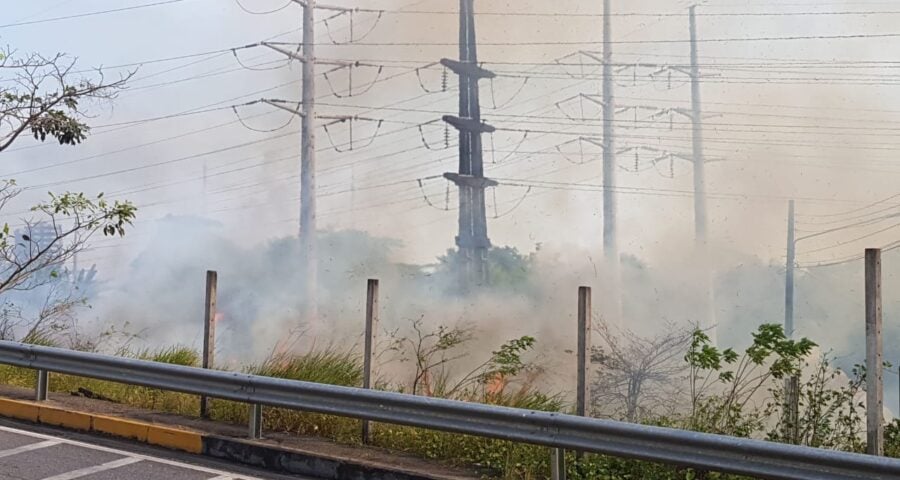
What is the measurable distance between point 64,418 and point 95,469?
4.54 ft

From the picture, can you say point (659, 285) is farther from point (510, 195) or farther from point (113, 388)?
point (113, 388)

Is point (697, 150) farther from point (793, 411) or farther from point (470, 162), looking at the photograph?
point (793, 411)

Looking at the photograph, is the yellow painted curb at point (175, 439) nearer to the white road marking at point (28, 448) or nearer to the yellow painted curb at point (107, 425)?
the yellow painted curb at point (107, 425)

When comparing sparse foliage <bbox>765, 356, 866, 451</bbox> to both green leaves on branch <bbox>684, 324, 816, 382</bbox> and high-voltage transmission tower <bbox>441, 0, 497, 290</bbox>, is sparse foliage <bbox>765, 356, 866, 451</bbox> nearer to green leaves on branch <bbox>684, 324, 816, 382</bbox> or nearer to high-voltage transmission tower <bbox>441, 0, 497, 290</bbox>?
green leaves on branch <bbox>684, 324, 816, 382</bbox>

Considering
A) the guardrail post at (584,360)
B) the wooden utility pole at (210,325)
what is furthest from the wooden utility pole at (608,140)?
the guardrail post at (584,360)

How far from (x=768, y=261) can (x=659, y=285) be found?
2137 mm

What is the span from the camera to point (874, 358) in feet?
14.6

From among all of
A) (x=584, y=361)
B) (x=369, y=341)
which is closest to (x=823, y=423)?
(x=584, y=361)

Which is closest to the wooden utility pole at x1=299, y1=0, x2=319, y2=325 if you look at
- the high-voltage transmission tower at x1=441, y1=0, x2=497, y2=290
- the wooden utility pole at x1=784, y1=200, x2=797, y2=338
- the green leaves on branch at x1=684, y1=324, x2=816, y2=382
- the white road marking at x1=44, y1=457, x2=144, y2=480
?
the high-voltage transmission tower at x1=441, y1=0, x2=497, y2=290

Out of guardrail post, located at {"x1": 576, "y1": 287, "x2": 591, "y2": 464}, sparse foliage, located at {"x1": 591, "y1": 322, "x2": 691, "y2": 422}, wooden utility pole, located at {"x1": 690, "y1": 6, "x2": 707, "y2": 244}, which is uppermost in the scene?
wooden utility pole, located at {"x1": 690, "y1": 6, "x2": 707, "y2": 244}

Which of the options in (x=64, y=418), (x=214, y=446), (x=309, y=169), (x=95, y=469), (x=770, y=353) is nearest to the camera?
(x=95, y=469)

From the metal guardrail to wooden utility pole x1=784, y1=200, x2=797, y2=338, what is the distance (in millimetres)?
11659

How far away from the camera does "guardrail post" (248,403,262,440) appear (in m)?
5.44

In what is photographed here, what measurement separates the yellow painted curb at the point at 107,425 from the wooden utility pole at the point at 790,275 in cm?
1198
